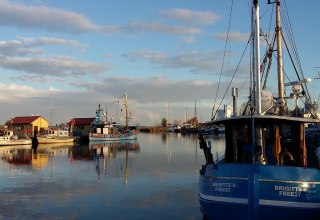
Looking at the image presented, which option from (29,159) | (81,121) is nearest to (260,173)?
(29,159)

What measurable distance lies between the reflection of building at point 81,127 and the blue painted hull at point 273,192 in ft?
295

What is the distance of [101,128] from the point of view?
97062mm

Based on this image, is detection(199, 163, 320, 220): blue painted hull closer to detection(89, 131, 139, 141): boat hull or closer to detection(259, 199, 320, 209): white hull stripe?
detection(259, 199, 320, 209): white hull stripe

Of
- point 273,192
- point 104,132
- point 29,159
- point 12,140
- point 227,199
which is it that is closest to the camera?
point 273,192

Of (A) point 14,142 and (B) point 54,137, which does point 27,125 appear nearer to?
(B) point 54,137

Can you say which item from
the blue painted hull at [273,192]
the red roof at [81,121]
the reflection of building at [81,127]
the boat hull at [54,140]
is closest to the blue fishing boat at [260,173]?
the blue painted hull at [273,192]

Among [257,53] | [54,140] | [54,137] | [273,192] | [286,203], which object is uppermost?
[257,53]

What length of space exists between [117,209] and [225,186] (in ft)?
22.3

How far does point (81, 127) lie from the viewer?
104 m

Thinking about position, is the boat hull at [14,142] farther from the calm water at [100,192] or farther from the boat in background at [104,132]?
the calm water at [100,192]

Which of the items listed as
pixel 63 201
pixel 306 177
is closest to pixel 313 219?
pixel 306 177

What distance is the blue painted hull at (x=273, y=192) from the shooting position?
44.9 feet

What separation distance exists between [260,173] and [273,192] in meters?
0.74

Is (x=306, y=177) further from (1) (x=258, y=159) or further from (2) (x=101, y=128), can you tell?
(2) (x=101, y=128)
